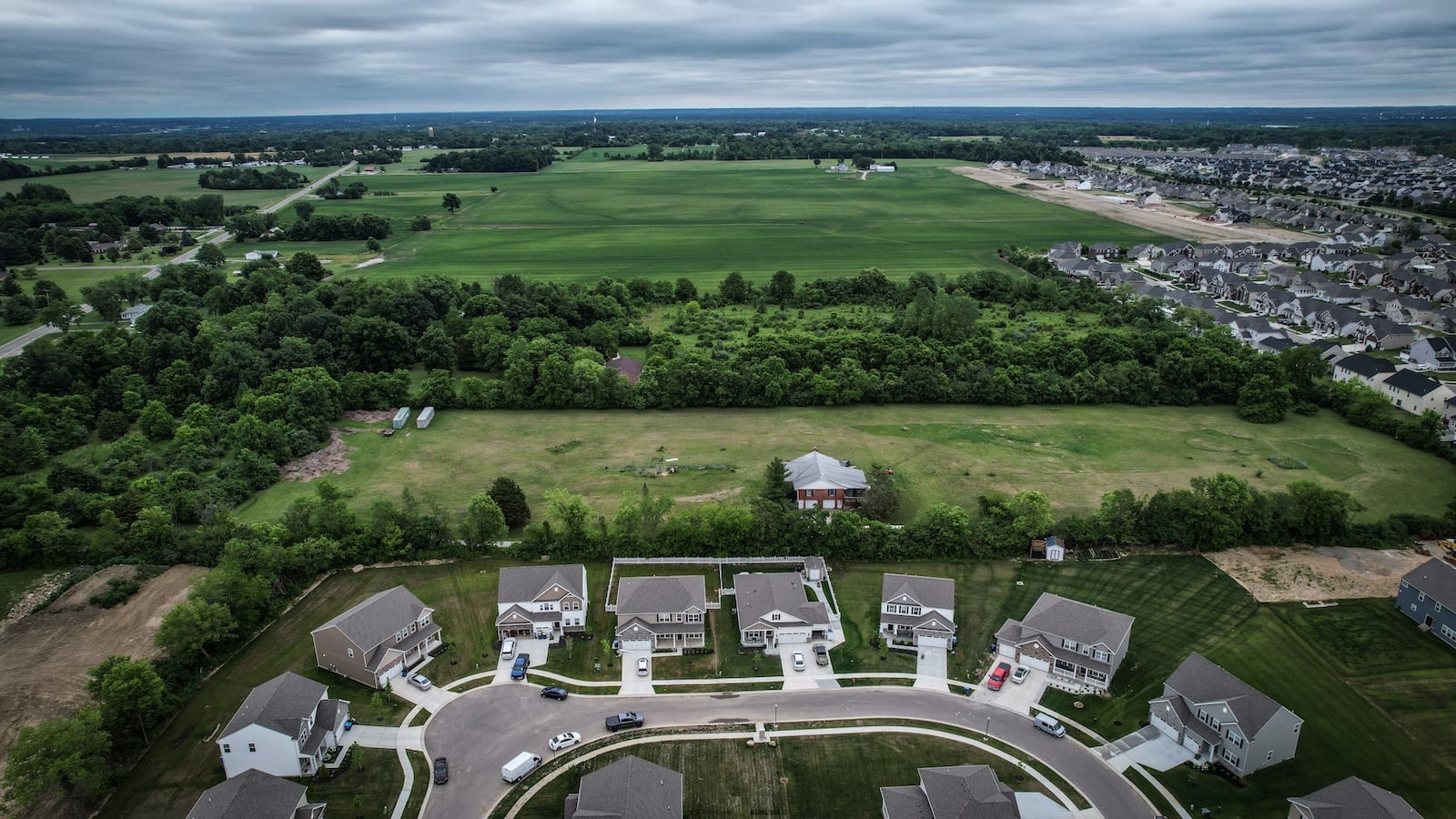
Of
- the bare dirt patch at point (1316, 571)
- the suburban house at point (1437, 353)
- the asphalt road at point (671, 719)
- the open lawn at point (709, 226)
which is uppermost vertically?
the open lawn at point (709, 226)

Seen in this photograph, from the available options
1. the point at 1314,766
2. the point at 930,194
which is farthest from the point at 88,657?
the point at 930,194

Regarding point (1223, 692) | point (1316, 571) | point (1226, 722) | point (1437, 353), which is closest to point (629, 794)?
point (1226, 722)

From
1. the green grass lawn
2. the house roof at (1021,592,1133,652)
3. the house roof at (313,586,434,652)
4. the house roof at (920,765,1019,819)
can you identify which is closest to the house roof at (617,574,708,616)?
the green grass lawn

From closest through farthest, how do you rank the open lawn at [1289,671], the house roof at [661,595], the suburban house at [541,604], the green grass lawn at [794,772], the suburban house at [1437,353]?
the green grass lawn at [794,772] → the open lawn at [1289,671] → the house roof at [661,595] → the suburban house at [541,604] → the suburban house at [1437,353]

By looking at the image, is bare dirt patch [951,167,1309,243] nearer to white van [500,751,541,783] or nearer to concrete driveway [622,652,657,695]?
concrete driveway [622,652,657,695]

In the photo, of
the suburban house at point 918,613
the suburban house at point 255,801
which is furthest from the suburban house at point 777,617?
the suburban house at point 255,801

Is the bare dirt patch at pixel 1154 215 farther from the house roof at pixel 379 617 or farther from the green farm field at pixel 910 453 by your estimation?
the house roof at pixel 379 617

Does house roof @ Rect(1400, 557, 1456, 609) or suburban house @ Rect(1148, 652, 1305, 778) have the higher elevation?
house roof @ Rect(1400, 557, 1456, 609)
